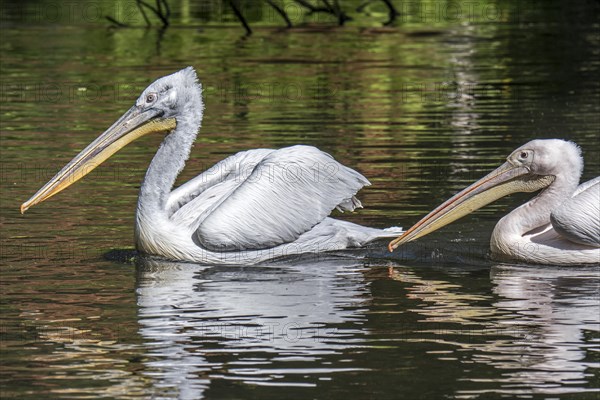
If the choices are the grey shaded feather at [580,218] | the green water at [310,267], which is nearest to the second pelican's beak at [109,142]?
the green water at [310,267]

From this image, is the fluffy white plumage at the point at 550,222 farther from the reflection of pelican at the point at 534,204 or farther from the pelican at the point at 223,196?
the pelican at the point at 223,196

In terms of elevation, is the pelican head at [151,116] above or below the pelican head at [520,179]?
above

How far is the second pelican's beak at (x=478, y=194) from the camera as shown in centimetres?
761

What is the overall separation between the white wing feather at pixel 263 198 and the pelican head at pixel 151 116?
1.23ft

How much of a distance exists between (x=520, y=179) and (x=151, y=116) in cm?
204

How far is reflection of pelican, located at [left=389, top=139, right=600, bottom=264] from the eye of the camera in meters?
7.53

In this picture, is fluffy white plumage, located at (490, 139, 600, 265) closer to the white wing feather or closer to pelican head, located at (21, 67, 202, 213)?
the white wing feather

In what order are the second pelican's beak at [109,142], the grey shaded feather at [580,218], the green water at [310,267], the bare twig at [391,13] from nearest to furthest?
the green water at [310,267]
the grey shaded feather at [580,218]
the second pelican's beak at [109,142]
the bare twig at [391,13]

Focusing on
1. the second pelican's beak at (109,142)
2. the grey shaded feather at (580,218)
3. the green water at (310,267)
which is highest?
the second pelican's beak at (109,142)

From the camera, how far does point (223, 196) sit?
307 inches

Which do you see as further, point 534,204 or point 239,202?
point 534,204

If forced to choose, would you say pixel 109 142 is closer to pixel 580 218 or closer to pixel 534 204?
pixel 534 204

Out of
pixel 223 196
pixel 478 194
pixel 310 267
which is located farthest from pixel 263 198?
pixel 478 194

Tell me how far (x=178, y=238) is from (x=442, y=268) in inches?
54.9
